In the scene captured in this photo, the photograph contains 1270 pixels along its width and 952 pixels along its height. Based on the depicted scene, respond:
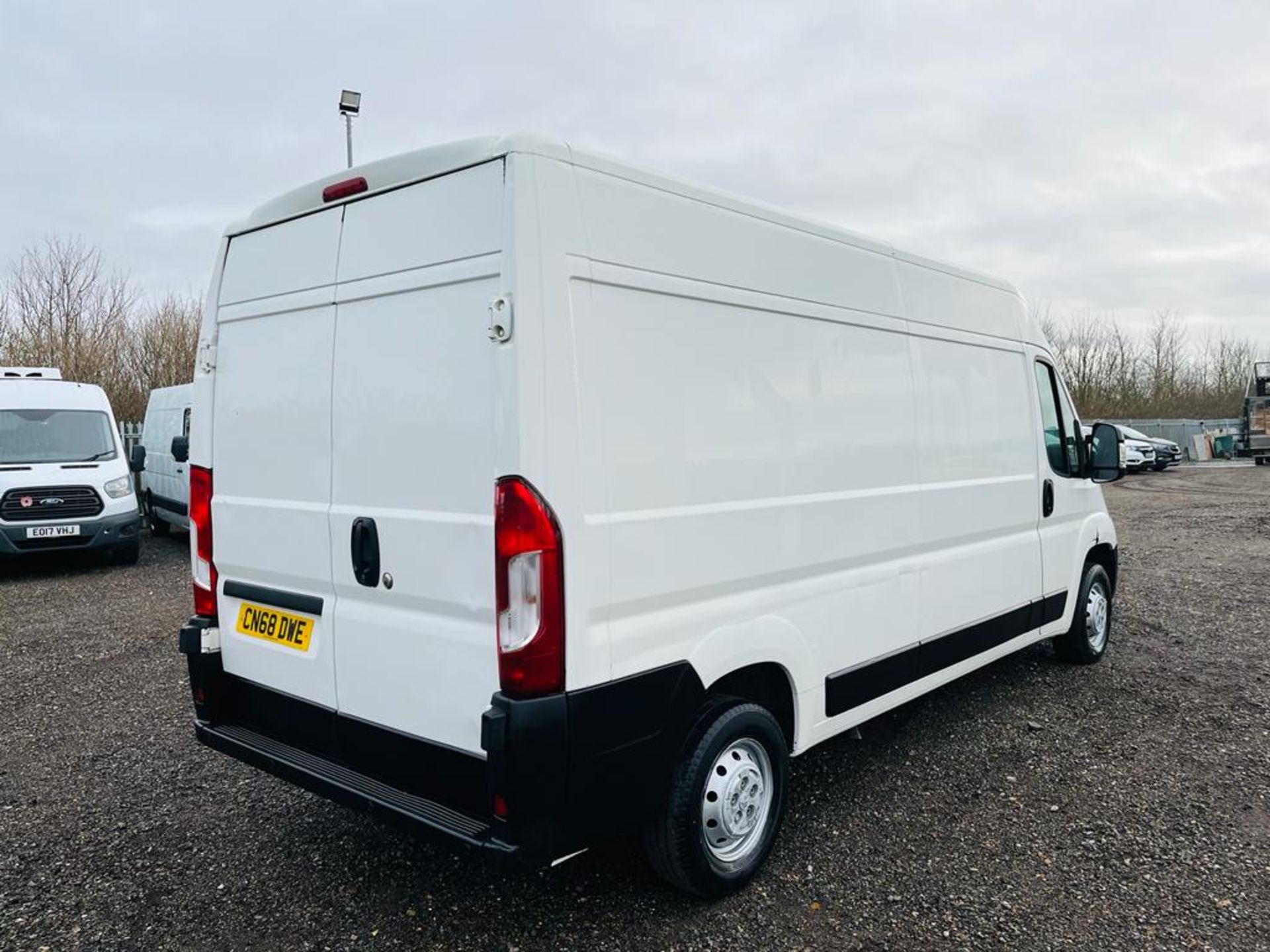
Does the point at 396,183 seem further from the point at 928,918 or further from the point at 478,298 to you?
the point at 928,918

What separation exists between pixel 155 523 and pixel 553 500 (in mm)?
13515

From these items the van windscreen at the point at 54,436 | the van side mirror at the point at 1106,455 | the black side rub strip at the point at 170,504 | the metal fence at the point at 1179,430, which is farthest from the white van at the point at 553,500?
the metal fence at the point at 1179,430

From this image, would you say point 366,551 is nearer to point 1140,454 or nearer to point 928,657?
point 928,657

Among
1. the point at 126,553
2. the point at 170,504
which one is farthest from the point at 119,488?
the point at 170,504

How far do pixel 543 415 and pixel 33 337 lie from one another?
21.0 metres

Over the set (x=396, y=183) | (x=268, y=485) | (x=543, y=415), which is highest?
(x=396, y=183)

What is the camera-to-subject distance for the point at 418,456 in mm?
2863

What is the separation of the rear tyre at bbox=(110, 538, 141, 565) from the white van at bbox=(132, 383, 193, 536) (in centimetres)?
90

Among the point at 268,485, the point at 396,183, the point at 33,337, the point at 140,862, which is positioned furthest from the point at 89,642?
the point at 33,337

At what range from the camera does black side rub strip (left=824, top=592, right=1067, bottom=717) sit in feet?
12.2

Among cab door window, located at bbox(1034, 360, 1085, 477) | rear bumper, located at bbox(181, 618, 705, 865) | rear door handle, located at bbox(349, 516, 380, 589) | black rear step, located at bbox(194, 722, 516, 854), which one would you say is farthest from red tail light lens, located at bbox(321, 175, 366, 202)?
cab door window, located at bbox(1034, 360, 1085, 477)

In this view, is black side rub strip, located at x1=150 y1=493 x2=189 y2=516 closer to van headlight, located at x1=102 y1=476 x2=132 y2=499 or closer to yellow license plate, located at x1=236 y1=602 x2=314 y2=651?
van headlight, located at x1=102 y1=476 x2=132 y2=499

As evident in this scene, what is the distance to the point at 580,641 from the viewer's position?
263 centimetres

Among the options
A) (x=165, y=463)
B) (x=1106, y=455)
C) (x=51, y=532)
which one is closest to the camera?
(x=1106, y=455)
